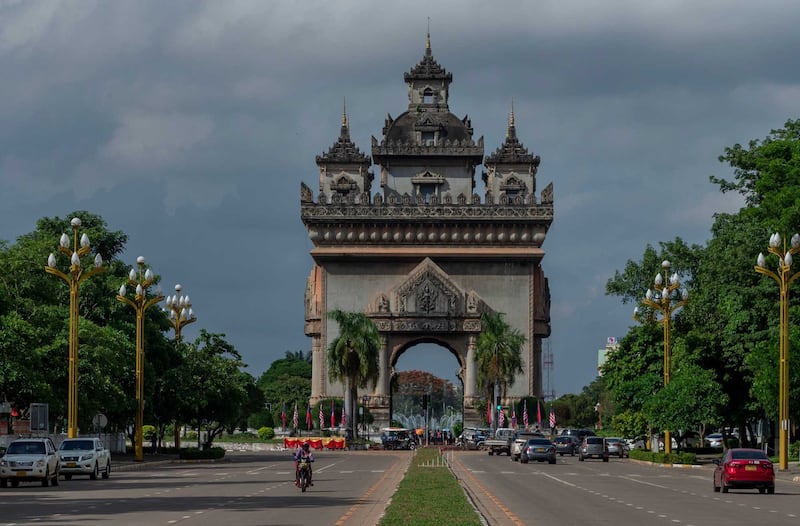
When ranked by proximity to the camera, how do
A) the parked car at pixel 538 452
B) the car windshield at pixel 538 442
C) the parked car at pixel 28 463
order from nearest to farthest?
the parked car at pixel 28 463, the parked car at pixel 538 452, the car windshield at pixel 538 442

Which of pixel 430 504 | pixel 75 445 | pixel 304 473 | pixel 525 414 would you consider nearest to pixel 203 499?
pixel 304 473

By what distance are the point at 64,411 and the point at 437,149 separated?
64538 millimetres

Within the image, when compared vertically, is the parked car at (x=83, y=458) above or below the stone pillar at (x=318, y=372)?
below

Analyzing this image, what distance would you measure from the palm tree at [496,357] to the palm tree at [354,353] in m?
7.33

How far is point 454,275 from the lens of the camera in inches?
4717

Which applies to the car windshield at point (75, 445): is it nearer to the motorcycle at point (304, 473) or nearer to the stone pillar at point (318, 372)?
the motorcycle at point (304, 473)

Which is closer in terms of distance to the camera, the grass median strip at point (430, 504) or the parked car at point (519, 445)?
the grass median strip at point (430, 504)

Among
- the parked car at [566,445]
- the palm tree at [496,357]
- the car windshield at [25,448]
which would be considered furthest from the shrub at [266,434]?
the car windshield at [25,448]

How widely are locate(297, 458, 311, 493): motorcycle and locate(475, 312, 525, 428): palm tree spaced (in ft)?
201

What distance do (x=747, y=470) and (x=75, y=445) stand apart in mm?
22174

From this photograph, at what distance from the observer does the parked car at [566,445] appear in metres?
89.8

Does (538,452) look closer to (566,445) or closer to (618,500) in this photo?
(566,445)

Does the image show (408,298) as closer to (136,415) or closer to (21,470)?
(136,415)

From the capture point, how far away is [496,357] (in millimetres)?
101875
